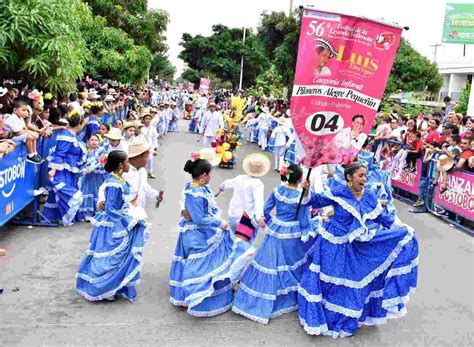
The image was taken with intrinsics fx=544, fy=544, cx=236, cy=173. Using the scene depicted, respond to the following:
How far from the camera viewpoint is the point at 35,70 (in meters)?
8.45

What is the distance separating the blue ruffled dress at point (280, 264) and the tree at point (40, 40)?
4985 millimetres

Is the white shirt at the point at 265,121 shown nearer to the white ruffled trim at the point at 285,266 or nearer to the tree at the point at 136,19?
Answer: the tree at the point at 136,19

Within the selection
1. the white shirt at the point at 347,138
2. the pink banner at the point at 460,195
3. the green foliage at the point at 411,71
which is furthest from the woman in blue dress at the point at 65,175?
the green foliage at the point at 411,71

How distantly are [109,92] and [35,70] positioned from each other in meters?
10.1

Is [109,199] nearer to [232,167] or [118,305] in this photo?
[118,305]

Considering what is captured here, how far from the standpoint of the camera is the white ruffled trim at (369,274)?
16.4 feet

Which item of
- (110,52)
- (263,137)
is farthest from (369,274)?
(110,52)

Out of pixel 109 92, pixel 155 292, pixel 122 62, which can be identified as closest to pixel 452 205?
pixel 155 292

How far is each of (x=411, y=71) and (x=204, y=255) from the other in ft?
129

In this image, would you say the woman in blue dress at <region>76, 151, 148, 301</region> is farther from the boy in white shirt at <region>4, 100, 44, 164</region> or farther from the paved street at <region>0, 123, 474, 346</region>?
the boy in white shirt at <region>4, 100, 44, 164</region>

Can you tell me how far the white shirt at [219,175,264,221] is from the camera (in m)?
5.62

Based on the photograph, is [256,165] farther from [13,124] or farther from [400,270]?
[13,124]

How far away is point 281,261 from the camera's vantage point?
5.37 m

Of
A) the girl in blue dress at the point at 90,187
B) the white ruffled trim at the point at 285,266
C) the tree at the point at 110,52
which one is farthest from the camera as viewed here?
the tree at the point at 110,52
